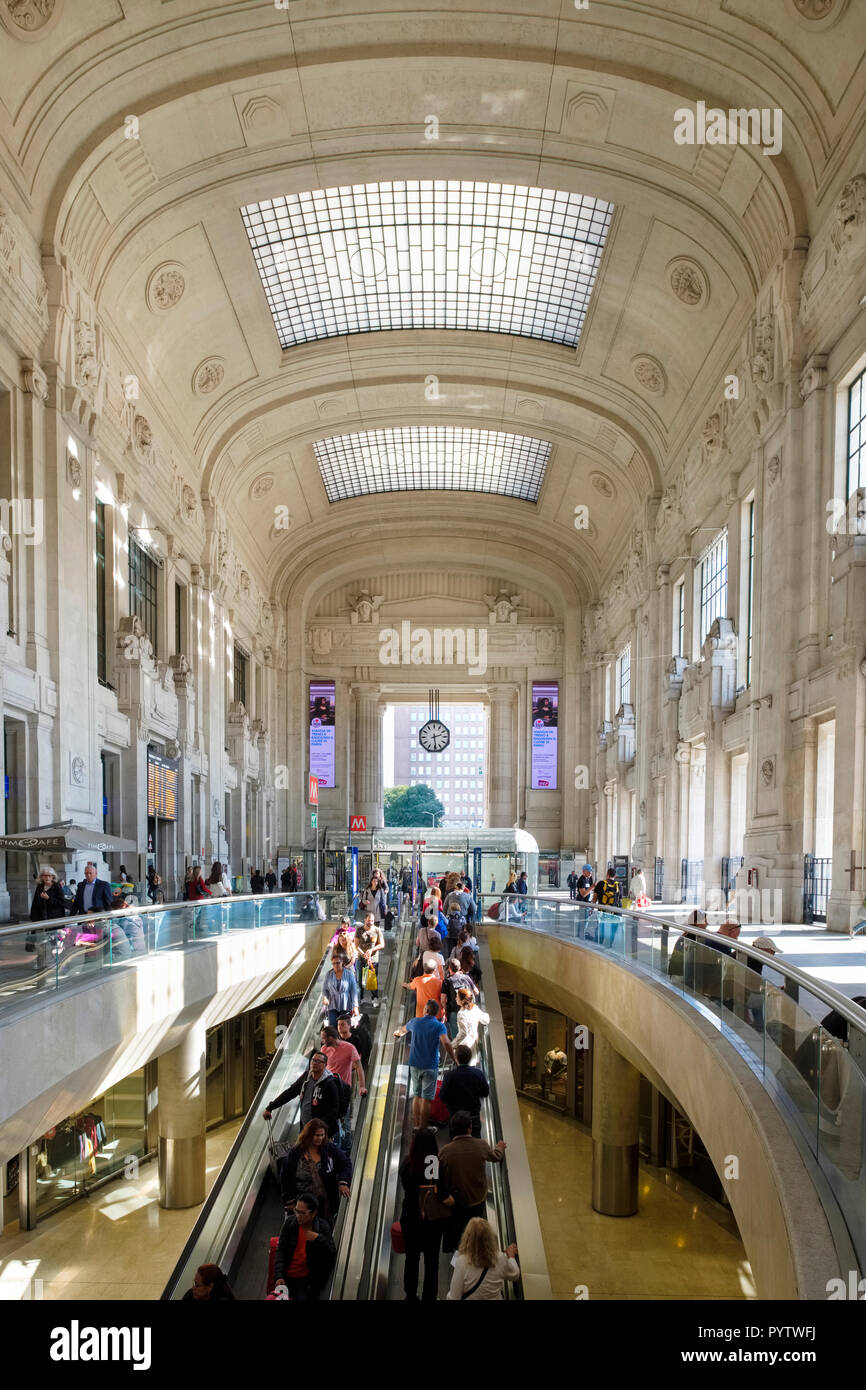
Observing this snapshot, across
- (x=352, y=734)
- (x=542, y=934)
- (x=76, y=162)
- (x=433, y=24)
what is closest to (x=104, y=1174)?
(x=542, y=934)

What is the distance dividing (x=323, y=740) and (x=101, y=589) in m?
21.9

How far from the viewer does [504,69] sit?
717 inches

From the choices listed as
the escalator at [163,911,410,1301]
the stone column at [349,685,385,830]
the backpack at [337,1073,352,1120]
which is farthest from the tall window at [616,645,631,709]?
the backpack at [337,1073,352,1120]

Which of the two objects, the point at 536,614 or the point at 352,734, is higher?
the point at 536,614

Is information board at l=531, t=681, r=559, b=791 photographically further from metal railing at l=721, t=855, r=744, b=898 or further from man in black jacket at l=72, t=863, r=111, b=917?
man in black jacket at l=72, t=863, r=111, b=917

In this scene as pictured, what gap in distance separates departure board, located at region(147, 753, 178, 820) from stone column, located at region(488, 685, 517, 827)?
20.5 metres

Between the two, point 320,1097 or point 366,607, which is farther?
point 366,607

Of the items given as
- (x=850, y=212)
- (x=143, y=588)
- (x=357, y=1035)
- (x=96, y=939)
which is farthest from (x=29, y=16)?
(x=357, y=1035)

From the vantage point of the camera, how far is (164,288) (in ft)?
72.7

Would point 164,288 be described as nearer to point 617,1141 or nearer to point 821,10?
point 821,10

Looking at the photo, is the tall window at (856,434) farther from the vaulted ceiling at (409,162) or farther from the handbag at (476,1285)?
the handbag at (476,1285)

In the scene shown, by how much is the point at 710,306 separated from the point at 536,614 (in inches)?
909

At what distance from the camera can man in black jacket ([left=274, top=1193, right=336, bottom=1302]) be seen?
584 centimetres
